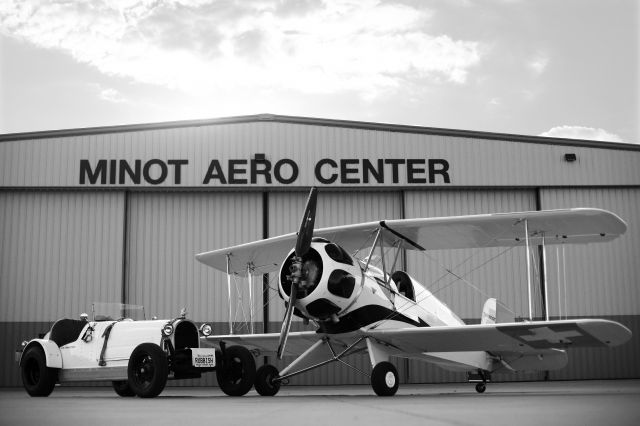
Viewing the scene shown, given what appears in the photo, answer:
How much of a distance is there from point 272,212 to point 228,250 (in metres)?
5.49

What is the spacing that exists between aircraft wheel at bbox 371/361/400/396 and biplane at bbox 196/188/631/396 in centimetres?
2

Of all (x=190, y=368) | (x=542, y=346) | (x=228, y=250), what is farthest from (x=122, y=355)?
(x=542, y=346)

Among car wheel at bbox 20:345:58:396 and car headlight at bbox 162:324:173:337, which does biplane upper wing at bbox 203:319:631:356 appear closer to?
car headlight at bbox 162:324:173:337

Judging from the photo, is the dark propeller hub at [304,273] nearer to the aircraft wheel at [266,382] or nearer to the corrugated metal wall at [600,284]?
the aircraft wheel at [266,382]

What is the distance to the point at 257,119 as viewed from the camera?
66.6 feet

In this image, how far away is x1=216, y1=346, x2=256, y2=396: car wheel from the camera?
11523 millimetres

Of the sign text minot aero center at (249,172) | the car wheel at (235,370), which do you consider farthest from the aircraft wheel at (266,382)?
the sign text minot aero center at (249,172)

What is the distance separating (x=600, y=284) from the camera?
66.3 feet

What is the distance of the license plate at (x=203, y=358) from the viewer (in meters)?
11.1

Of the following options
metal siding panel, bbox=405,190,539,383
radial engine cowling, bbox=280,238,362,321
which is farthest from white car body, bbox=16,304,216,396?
metal siding panel, bbox=405,190,539,383

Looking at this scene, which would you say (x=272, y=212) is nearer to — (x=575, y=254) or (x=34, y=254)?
(x=34, y=254)

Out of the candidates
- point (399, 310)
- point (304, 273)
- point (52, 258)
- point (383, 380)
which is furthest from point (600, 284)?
point (52, 258)

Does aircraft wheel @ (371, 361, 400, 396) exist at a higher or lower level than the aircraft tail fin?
lower

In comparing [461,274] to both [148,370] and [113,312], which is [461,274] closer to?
[113,312]
